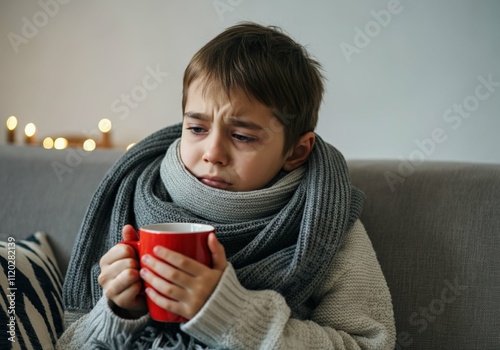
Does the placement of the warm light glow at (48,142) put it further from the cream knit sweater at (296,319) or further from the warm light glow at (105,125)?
the cream knit sweater at (296,319)

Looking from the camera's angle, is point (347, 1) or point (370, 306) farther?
point (347, 1)

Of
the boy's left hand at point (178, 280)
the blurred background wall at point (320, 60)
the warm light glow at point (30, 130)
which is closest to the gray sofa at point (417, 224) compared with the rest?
the boy's left hand at point (178, 280)

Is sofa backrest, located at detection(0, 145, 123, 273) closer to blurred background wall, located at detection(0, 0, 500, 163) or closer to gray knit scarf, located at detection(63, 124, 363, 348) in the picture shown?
gray knit scarf, located at detection(63, 124, 363, 348)

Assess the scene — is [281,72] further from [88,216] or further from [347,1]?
[347,1]

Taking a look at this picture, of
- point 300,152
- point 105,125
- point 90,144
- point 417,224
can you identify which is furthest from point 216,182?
point 105,125

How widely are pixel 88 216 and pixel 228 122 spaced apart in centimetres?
35

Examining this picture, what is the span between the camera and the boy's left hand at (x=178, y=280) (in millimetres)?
729

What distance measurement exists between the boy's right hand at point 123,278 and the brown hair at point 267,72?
32 centimetres

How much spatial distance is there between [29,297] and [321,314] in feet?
1.71

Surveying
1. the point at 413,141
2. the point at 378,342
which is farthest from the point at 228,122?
the point at 413,141

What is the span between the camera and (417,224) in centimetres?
113

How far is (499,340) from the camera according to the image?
3.36 feet

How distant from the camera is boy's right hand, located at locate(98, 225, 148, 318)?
0.78 m

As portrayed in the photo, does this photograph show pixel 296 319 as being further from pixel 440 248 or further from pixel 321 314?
pixel 440 248
